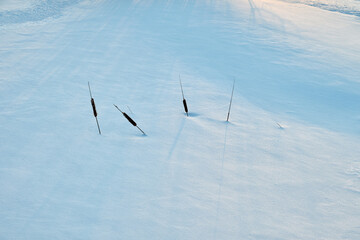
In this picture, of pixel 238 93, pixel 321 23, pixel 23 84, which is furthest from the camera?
pixel 321 23

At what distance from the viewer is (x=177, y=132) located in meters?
2.78

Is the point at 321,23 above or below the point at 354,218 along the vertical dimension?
above

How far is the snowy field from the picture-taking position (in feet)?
6.16

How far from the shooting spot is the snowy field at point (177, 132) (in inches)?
73.9

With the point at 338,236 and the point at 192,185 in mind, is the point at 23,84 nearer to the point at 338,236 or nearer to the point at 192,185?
the point at 192,185

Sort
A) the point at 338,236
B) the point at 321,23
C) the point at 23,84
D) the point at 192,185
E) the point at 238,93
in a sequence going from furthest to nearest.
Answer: the point at 321,23, the point at 238,93, the point at 23,84, the point at 192,185, the point at 338,236

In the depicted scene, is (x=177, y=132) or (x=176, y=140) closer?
(x=176, y=140)

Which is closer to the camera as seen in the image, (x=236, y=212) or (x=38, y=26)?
(x=236, y=212)

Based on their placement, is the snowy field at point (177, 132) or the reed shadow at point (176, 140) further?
the reed shadow at point (176, 140)

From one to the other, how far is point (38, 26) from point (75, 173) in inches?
169

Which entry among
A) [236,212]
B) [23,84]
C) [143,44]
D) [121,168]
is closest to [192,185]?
[236,212]

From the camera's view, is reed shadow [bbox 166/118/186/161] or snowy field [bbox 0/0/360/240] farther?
reed shadow [bbox 166/118/186/161]

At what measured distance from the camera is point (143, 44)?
498 cm

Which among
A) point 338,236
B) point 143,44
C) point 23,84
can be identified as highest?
point 143,44
